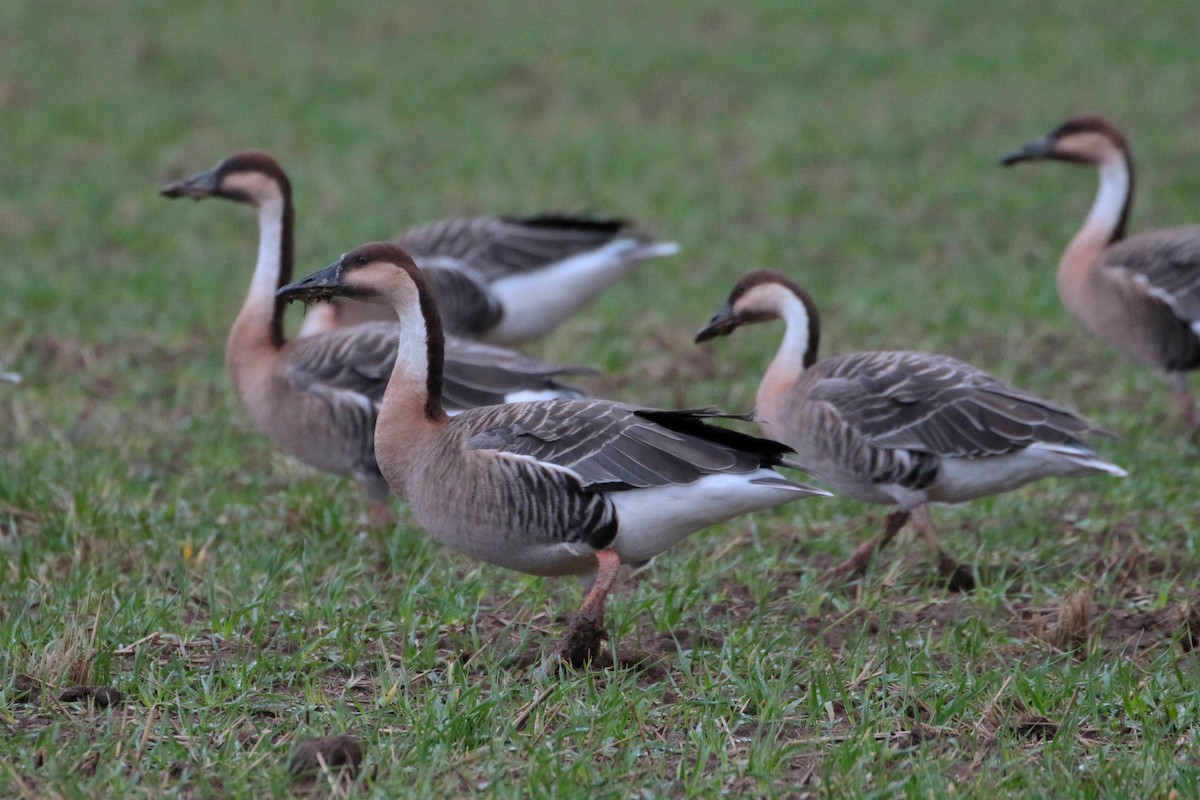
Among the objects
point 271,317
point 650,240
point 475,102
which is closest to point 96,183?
point 475,102

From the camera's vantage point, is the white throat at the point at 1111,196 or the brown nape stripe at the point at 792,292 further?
the white throat at the point at 1111,196

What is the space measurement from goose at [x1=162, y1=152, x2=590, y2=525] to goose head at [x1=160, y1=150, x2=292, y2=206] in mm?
169

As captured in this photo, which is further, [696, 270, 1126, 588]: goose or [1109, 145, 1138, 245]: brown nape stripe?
[1109, 145, 1138, 245]: brown nape stripe

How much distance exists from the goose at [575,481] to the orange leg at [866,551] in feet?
3.32

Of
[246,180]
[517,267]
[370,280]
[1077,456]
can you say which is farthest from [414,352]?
[517,267]

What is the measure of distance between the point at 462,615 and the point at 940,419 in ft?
6.80

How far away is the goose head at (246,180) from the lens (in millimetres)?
7082

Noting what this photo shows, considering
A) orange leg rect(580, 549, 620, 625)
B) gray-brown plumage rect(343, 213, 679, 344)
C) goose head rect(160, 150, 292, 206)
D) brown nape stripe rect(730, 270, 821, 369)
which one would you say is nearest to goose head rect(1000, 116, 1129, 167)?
gray-brown plumage rect(343, 213, 679, 344)

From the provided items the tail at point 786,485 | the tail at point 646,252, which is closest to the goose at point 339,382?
the tail at point 786,485

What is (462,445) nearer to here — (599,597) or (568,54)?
(599,597)

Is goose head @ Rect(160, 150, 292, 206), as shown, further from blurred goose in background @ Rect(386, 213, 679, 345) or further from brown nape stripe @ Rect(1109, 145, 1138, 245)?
brown nape stripe @ Rect(1109, 145, 1138, 245)

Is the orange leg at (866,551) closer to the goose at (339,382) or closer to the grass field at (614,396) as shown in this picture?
the grass field at (614,396)

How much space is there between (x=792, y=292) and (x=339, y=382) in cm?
199

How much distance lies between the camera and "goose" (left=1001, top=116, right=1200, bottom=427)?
25.6ft
